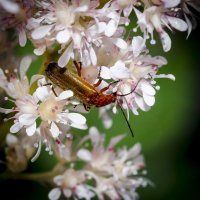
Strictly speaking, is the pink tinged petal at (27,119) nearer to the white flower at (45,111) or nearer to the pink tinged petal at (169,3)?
the white flower at (45,111)

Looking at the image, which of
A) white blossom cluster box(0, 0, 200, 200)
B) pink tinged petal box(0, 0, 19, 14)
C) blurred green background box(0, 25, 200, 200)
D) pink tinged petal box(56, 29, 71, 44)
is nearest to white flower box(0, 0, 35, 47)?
white blossom cluster box(0, 0, 200, 200)

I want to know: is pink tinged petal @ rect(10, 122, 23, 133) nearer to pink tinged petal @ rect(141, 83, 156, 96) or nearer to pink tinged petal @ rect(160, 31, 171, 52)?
pink tinged petal @ rect(141, 83, 156, 96)

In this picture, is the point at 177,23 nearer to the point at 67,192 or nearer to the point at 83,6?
the point at 83,6

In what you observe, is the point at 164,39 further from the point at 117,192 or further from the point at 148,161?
the point at 148,161

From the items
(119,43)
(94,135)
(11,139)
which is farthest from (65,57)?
(94,135)

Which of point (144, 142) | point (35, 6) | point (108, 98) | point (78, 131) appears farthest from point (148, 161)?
point (35, 6)

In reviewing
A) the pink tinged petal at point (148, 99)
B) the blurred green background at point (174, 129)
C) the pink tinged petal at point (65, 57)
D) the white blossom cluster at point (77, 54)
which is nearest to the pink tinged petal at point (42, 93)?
the white blossom cluster at point (77, 54)
